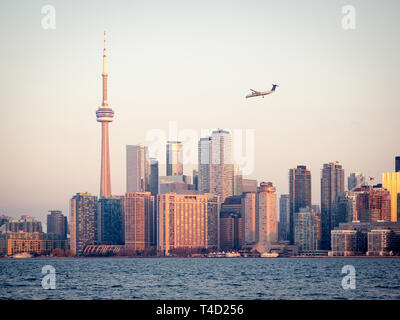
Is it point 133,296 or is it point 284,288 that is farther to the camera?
point 284,288

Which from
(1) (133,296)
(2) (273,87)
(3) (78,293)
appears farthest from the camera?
(2) (273,87)

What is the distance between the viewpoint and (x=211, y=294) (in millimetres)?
54844
